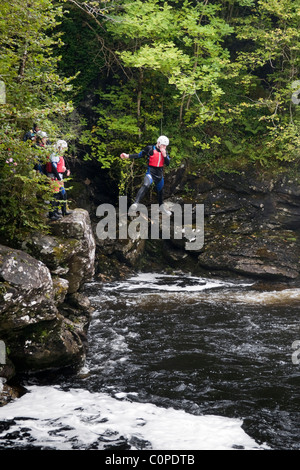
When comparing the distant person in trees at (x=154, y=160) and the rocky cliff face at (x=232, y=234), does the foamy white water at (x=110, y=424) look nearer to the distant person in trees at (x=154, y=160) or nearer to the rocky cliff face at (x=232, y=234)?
the distant person in trees at (x=154, y=160)

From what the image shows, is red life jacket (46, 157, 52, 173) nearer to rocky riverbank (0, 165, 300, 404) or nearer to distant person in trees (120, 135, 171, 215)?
rocky riverbank (0, 165, 300, 404)

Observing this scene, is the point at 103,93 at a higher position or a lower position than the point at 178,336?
higher

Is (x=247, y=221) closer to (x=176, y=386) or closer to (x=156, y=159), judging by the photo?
(x=156, y=159)

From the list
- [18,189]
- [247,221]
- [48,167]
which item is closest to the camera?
[18,189]

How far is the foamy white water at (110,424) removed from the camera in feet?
21.2

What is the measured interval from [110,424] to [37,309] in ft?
8.11

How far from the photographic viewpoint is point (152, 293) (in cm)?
1403

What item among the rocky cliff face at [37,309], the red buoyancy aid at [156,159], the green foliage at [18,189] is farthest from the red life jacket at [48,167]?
the red buoyancy aid at [156,159]

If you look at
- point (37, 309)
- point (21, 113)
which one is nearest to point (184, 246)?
point (21, 113)

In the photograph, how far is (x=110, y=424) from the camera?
6.97 meters

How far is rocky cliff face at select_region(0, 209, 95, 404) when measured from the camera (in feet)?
25.8
